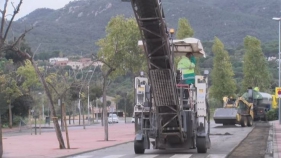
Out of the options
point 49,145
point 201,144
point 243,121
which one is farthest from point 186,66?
point 243,121

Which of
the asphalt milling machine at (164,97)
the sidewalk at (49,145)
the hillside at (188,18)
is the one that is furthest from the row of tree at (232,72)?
the asphalt milling machine at (164,97)

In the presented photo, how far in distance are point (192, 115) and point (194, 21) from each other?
376 ft

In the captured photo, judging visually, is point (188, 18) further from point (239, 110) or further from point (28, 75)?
point (239, 110)

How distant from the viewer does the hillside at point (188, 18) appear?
128625mm

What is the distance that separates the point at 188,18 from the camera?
13512 centimetres

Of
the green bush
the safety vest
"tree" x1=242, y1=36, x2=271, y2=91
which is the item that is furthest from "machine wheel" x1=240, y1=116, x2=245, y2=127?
the safety vest

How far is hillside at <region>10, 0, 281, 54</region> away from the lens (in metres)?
129

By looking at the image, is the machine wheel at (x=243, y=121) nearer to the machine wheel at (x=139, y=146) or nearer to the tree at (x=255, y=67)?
the tree at (x=255, y=67)

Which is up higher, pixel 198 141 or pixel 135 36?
pixel 135 36

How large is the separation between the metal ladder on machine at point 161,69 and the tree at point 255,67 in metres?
54.8

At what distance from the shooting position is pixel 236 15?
148 meters

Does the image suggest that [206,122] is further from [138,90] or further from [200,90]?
[138,90]

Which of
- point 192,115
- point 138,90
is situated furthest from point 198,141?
point 138,90

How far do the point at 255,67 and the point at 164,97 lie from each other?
184 ft
